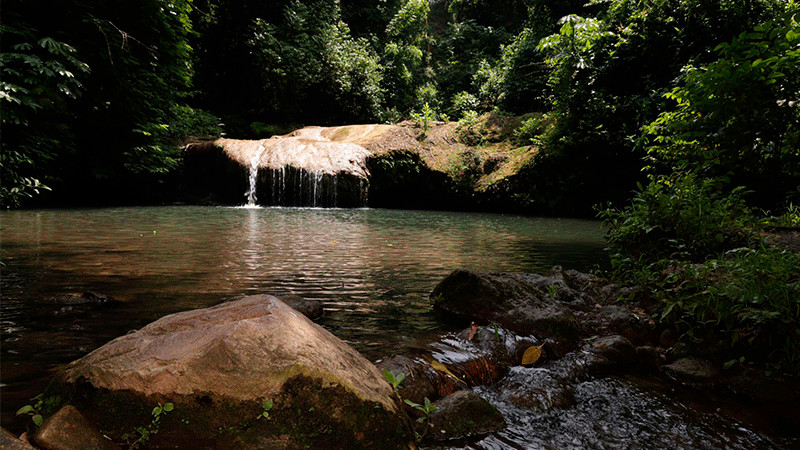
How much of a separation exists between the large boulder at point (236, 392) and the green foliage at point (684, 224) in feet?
11.7

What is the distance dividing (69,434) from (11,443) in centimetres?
18

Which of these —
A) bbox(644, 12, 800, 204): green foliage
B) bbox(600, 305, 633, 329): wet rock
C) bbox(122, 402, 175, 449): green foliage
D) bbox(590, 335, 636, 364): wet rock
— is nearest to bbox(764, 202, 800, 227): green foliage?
bbox(644, 12, 800, 204): green foliage

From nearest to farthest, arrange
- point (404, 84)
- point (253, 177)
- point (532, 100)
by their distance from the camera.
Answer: point (253, 177)
point (532, 100)
point (404, 84)

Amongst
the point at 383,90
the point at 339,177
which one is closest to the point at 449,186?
the point at 339,177

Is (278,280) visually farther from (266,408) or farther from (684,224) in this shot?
(684,224)

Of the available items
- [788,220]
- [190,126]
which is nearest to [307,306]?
[788,220]

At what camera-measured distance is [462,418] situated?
210 centimetres

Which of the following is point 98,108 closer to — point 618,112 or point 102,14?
point 102,14

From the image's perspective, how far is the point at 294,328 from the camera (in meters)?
1.87

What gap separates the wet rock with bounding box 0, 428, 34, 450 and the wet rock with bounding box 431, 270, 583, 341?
2850mm

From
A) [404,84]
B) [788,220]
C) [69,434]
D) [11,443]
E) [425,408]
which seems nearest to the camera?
[11,443]

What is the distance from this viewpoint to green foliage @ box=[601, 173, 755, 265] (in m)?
4.12

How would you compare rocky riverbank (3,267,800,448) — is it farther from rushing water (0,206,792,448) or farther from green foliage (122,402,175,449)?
rushing water (0,206,792,448)

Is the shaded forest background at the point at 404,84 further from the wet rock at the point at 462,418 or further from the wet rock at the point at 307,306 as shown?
the wet rock at the point at 307,306
